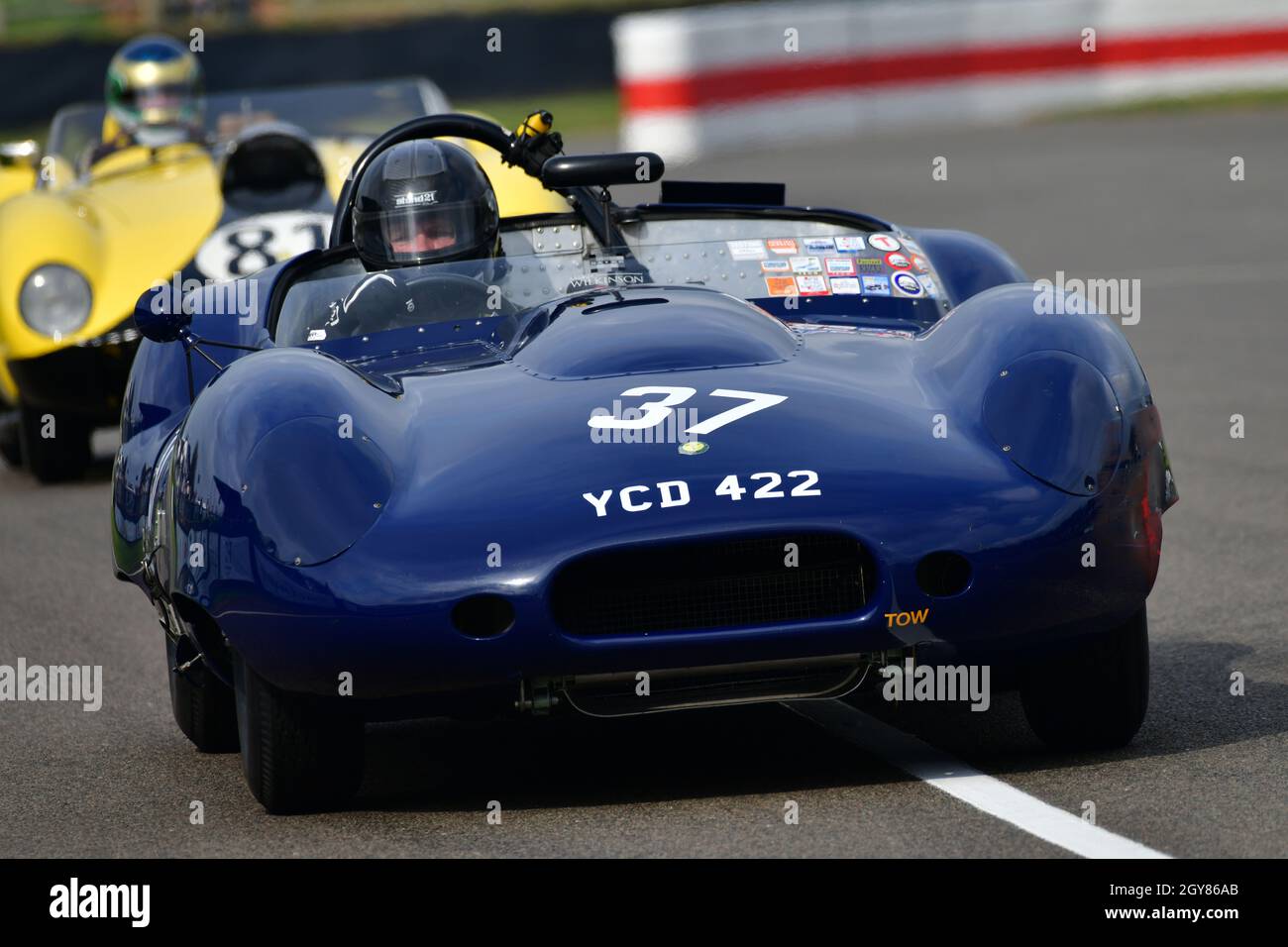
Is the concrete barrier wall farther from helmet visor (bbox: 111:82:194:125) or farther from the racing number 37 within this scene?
the racing number 37

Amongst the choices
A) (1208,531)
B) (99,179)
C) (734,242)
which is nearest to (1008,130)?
(99,179)

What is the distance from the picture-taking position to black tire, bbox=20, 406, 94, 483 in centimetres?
993


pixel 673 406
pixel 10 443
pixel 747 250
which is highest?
pixel 747 250

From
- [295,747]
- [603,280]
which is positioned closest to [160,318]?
[603,280]

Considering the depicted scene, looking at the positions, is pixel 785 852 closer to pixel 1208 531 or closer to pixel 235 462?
pixel 235 462

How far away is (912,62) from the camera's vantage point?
25.7 metres

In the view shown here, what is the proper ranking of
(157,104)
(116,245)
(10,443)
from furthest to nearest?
(157,104) < (10,443) < (116,245)

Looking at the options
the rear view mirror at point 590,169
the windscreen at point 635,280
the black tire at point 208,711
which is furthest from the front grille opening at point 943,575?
the rear view mirror at point 590,169

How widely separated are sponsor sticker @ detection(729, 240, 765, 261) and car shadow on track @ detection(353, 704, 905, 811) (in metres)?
1.16

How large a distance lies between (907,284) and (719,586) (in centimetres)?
170

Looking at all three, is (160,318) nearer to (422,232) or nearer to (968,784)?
(422,232)

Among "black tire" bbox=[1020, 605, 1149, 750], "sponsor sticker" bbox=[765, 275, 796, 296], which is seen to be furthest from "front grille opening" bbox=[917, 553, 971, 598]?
"sponsor sticker" bbox=[765, 275, 796, 296]
